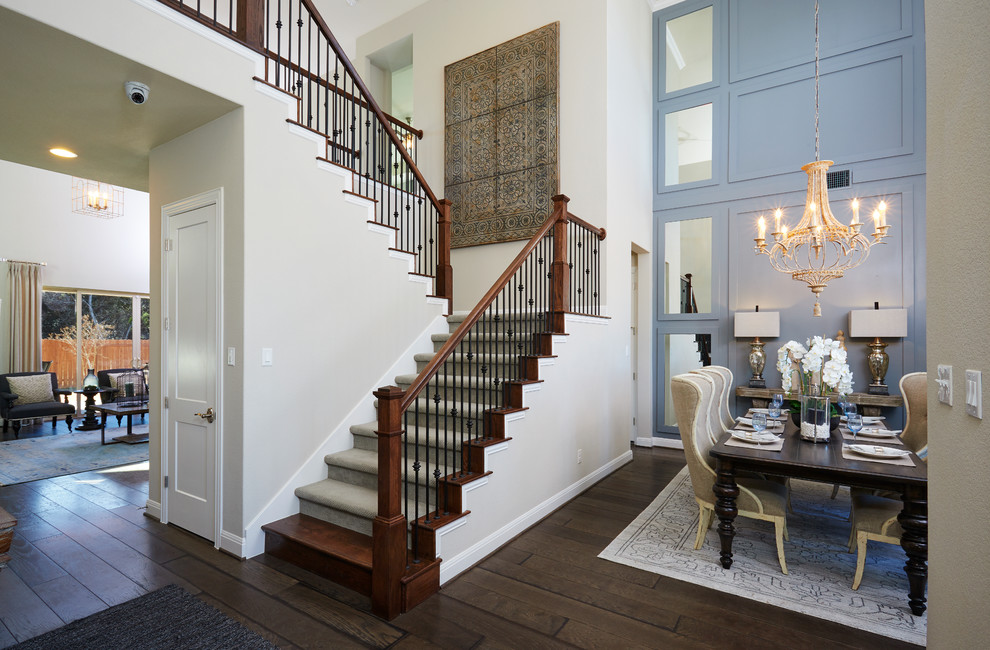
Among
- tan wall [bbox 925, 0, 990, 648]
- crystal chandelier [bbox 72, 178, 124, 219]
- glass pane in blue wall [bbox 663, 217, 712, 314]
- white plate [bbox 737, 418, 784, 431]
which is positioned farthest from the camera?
crystal chandelier [bbox 72, 178, 124, 219]

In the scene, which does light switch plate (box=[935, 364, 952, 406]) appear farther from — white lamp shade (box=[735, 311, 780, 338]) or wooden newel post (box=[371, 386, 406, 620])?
white lamp shade (box=[735, 311, 780, 338])

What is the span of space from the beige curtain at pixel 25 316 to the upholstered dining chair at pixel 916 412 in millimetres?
11941

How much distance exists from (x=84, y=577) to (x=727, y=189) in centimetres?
690

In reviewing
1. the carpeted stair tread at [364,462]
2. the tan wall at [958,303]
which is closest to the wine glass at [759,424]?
the tan wall at [958,303]

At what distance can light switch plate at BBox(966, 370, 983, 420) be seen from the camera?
3.94 ft

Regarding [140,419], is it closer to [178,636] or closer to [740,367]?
[178,636]

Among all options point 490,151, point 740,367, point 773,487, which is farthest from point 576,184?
point 773,487

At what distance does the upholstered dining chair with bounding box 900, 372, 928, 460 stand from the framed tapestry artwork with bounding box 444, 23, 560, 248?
11.7 ft

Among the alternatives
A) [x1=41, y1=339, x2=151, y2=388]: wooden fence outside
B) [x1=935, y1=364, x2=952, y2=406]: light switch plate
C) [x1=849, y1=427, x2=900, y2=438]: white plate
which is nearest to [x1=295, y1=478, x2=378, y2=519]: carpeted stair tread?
[x1=935, y1=364, x2=952, y2=406]: light switch plate

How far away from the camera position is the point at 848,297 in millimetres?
5211

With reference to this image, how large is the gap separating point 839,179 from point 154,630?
6936mm

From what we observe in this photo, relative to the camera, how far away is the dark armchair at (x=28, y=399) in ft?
23.0

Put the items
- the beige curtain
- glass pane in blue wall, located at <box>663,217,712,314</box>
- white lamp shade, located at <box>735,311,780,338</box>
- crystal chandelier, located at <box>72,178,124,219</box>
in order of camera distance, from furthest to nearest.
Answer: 1. crystal chandelier, located at <box>72,178,124,219</box>
2. the beige curtain
3. glass pane in blue wall, located at <box>663,217,712,314</box>
4. white lamp shade, located at <box>735,311,780,338</box>

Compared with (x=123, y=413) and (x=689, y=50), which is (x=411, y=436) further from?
(x=689, y=50)
